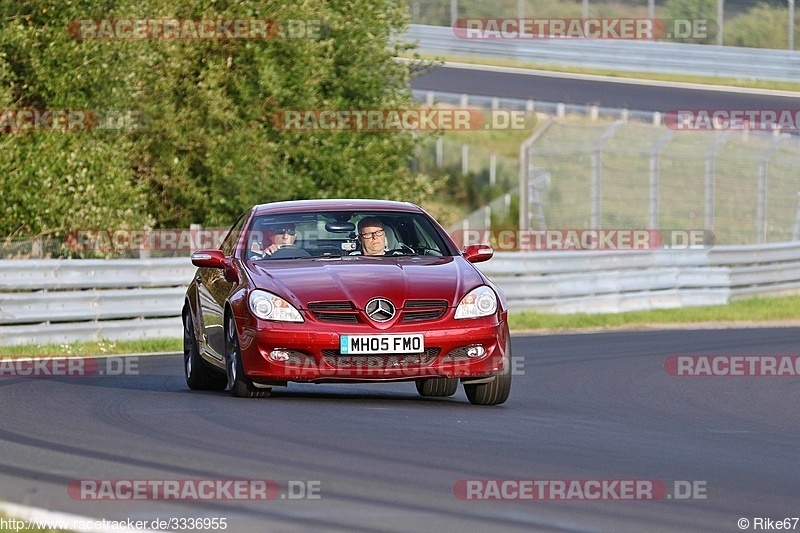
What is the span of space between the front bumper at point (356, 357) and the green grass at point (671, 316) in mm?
11430

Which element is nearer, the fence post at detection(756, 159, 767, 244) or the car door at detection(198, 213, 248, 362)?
the car door at detection(198, 213, 248, 362)

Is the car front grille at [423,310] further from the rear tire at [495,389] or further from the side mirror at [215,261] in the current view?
the side mirror at [215,261]

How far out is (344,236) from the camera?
11680mm

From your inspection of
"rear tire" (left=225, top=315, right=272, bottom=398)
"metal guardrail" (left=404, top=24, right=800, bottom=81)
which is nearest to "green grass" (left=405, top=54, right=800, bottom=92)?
"metal guardrail" (left=404, top=24, right=800, bottom=81)

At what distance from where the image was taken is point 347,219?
11.9 m

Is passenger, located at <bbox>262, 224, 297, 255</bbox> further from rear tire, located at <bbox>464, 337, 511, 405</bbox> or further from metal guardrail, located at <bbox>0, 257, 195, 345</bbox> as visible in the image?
metal guardrail, located at <bbox>0, 257, 195, 345</bbox>

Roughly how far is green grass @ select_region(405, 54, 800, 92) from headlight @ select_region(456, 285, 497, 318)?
90.9 ft

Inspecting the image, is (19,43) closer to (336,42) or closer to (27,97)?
(27,97)

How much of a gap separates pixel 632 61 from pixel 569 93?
235 centimetres

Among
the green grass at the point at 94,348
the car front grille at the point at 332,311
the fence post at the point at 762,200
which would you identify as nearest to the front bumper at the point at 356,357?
the car front grille at the point at 332,311

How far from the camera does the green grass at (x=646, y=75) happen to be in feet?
131

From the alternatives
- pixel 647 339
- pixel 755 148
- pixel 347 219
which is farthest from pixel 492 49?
pixel 347 219

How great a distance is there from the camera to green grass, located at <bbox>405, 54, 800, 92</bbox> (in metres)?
39.9

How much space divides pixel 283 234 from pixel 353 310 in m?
1.57
